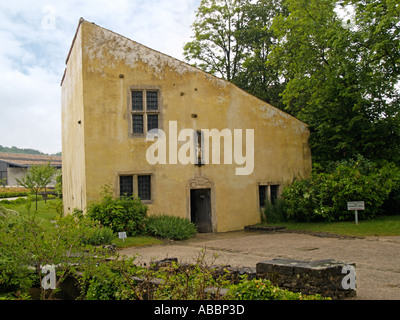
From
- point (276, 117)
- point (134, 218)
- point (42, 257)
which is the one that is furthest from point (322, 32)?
point (42, 257)

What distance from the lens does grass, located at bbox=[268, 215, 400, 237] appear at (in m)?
13.6

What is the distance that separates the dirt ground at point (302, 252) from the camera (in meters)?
7.63

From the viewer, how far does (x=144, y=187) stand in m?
16.0

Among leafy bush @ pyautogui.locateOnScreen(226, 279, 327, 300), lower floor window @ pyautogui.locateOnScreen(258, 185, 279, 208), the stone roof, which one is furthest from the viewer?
the stone roof

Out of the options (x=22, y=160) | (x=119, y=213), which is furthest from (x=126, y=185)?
(x=22, y=160)

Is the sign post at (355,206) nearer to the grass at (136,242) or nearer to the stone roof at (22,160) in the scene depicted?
the grass at (136,242)

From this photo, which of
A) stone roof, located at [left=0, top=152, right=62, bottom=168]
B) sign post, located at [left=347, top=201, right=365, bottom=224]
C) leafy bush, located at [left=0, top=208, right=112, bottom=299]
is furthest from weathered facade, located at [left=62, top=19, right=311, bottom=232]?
stone roof, located at [left=0, top=152, right=62, bottom=168]

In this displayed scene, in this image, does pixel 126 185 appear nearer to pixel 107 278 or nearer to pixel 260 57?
pixel 107 278

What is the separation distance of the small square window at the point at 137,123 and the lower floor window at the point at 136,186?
1.83m

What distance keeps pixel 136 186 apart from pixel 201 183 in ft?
9.10

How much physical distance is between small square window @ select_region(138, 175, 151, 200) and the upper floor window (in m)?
1.86

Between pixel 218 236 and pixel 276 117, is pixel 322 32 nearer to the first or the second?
pixel 276 117

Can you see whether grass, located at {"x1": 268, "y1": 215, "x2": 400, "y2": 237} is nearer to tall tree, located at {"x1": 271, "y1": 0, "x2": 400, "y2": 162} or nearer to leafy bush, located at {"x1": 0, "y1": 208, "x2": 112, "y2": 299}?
tall tree, located at {"x1": 271, "y1": 0, "x2": 400, "y2": 162}

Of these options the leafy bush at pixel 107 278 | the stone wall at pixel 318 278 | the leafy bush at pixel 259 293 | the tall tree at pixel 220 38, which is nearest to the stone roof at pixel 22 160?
the tall tree at pixel 220 38
